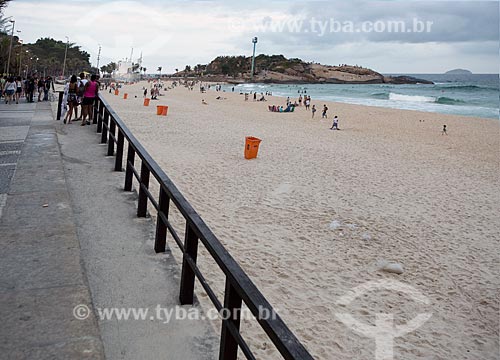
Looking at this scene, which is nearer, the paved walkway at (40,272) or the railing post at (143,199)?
the paved walkway at (40,272)

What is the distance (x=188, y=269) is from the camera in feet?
9.99

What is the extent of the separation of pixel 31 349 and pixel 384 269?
164 inches

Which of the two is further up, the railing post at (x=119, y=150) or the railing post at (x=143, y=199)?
the railing post at (x=119, y=150)

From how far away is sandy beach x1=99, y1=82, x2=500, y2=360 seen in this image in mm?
4215

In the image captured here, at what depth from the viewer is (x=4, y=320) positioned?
8.97 feet

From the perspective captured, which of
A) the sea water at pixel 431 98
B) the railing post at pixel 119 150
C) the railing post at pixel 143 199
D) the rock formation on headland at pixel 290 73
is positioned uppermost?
the rock formation on headland at pixel 290 73

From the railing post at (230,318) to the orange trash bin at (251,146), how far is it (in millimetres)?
8919

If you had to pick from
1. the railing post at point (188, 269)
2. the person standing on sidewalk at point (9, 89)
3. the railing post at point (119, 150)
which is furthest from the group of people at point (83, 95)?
the railing post at point (188, 269)

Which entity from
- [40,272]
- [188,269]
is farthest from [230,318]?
[40,272]

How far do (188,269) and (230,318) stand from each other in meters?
0.94

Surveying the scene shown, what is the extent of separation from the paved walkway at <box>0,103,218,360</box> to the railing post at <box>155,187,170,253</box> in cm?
10

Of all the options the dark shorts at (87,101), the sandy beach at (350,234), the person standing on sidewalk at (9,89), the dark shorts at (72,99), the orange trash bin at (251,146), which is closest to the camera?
the sandy beach at (350,234)

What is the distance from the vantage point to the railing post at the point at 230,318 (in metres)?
2.13

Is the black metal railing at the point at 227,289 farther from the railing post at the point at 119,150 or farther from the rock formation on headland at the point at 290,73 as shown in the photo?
the rock formation on headland at the point at 290,73
